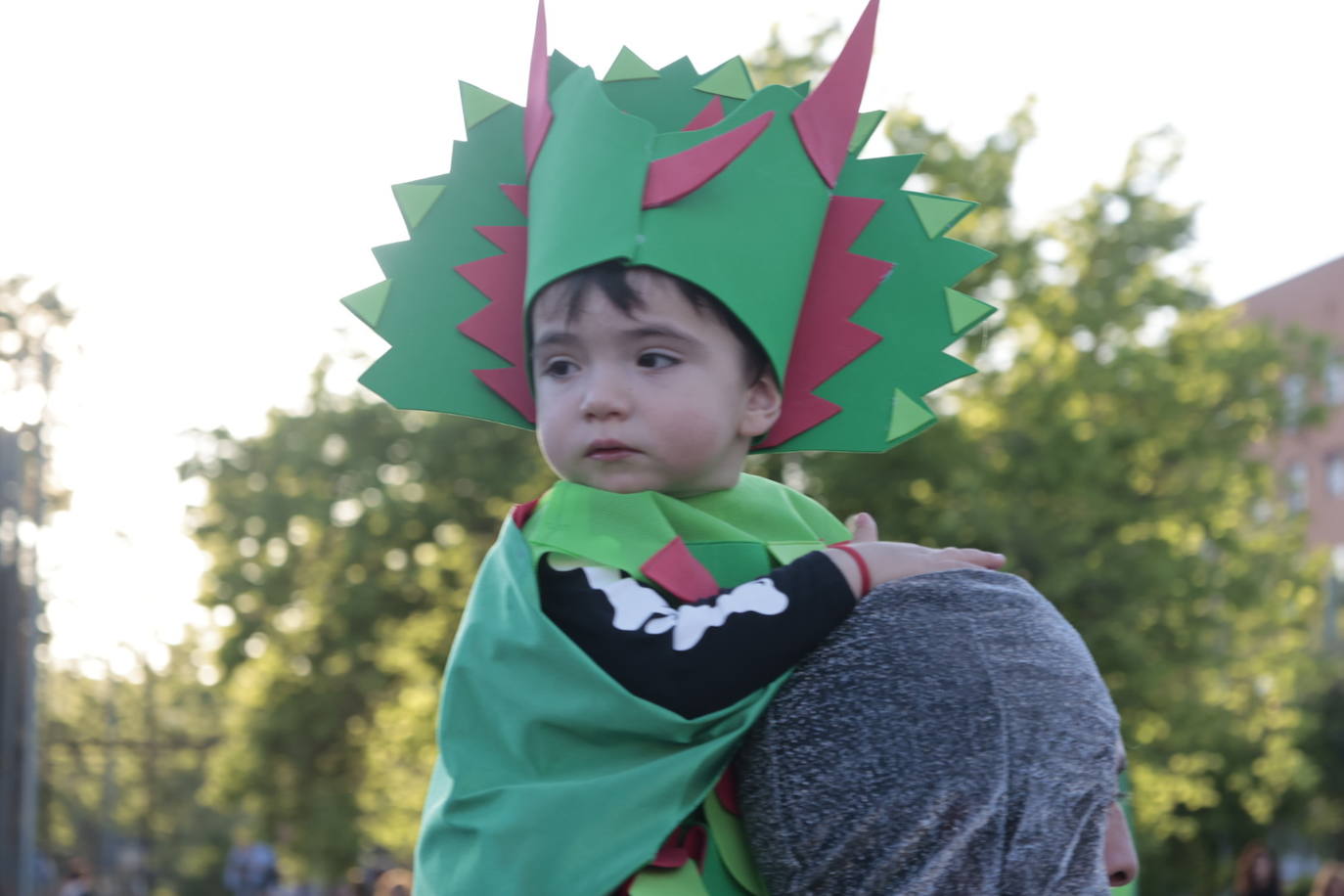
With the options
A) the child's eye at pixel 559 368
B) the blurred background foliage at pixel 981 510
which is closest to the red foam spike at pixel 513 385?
the child's eye at pixel 559 368

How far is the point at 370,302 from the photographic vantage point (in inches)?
113

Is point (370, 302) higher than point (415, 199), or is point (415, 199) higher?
point (415, 199)

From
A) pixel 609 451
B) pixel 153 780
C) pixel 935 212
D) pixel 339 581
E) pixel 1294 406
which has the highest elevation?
pixel 1294 406

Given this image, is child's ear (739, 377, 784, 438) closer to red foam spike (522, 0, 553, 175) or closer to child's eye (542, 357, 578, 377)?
child's eye (542, 357, 578, 377)

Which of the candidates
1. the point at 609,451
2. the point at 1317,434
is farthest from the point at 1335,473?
the point at 609,451

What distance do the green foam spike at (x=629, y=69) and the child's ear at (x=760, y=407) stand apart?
0.64 meters

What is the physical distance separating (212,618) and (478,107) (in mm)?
18647

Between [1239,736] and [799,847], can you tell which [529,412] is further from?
[1239,736]

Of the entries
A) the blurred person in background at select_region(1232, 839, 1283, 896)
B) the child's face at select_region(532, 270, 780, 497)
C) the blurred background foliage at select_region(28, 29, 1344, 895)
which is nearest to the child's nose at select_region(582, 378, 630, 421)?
the child's face at select_region(532, 270, 780, 497)

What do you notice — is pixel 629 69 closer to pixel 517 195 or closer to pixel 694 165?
pixel 517 195

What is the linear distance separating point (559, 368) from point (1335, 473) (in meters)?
52.7

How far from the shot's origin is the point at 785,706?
2.30 meters

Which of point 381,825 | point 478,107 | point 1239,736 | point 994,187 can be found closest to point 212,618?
point 381,825

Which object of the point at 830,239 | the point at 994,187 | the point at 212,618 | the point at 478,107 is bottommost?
the point at 212,618
